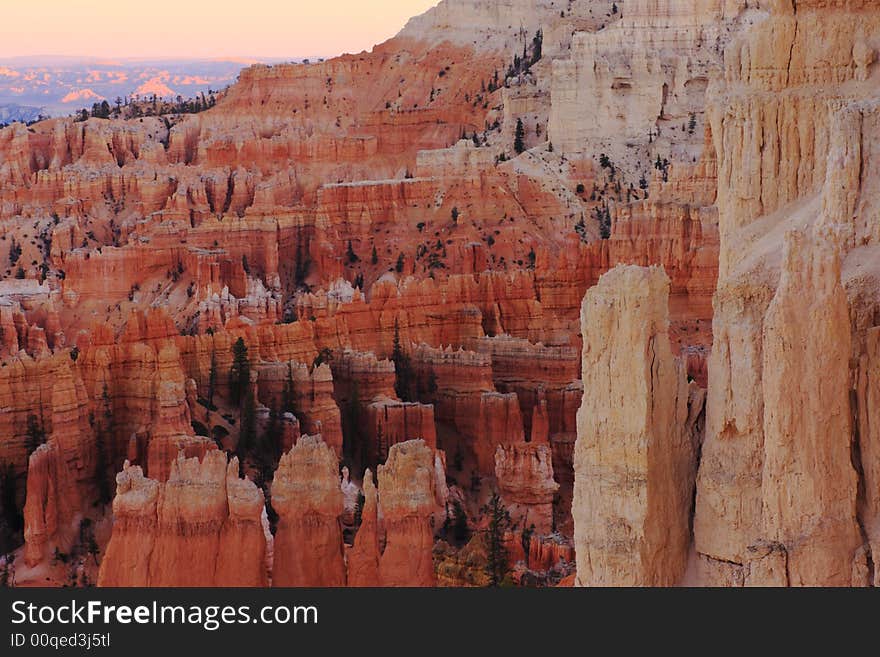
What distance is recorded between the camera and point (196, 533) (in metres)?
33.0

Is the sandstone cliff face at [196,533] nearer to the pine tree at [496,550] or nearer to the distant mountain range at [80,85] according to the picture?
the pine tree at [496,550]

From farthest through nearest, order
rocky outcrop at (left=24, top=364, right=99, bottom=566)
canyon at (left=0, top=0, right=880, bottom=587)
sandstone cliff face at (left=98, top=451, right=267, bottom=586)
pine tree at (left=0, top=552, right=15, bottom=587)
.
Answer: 1. rocky outcrop at (left=24, top=364, right=99, bottom=566)
2. pine tree at (left=0, top=552, right=15, bottom=587)
3. sandstone cliff face at (left=98, top=451, right=267, bottom=586)
4. canyon at (left=0, top=0, right=880, bottom=587)

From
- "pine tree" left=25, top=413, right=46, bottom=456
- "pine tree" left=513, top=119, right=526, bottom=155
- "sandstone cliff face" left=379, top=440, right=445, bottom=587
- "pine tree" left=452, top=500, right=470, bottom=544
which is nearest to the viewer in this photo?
"sandstone cliff face" left=379, top=440, right=445, bottom=587

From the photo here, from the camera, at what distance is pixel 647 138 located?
88062mm

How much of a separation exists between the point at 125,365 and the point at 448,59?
2925 inches

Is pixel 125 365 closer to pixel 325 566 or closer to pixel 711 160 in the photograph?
pixel 325 566

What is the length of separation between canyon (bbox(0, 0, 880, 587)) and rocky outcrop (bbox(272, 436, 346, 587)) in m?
0.07

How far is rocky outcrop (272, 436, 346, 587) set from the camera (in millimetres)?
33250

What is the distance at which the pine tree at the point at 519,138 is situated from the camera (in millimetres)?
92625

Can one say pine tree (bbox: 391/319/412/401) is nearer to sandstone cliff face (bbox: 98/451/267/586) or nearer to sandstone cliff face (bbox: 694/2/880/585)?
sandstone cliff face (bbox: 98/451/267/586)

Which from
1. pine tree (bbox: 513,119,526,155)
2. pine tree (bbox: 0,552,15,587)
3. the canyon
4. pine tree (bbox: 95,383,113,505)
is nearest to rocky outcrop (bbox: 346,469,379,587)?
the canyon

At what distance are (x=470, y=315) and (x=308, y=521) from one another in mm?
25583

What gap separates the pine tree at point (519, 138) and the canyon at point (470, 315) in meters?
0.40
